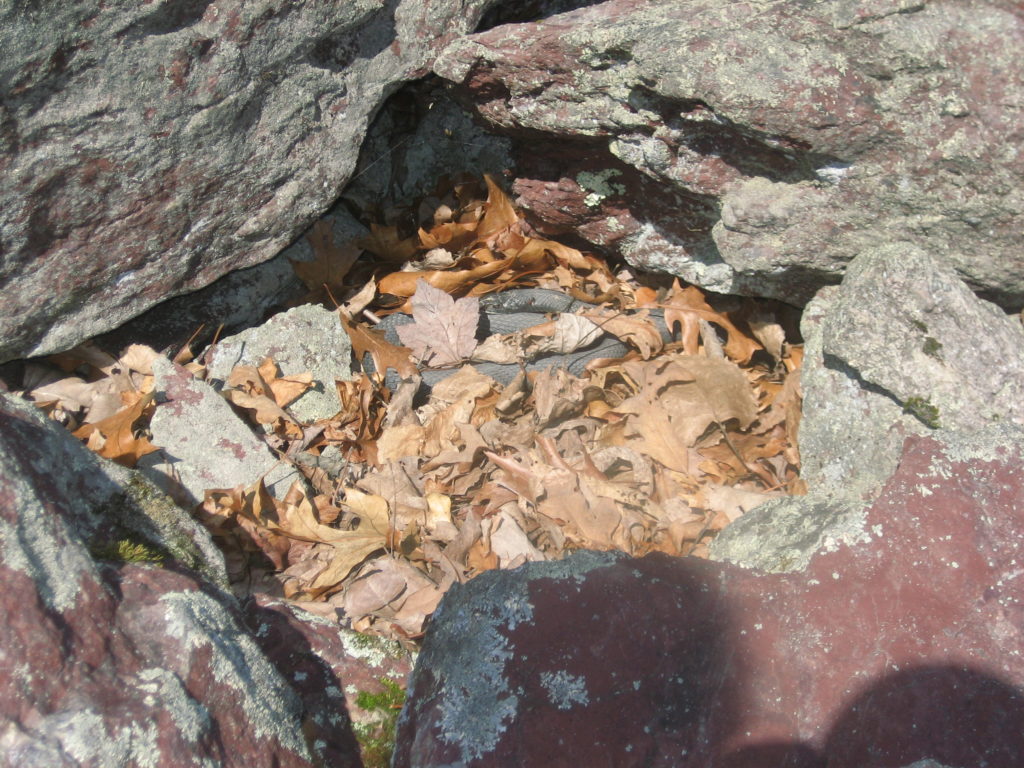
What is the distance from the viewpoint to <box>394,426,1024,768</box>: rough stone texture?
167 cm

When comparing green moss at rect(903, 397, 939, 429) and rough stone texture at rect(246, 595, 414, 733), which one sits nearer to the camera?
rough stone texture at rect(246, 595, 414, 733)

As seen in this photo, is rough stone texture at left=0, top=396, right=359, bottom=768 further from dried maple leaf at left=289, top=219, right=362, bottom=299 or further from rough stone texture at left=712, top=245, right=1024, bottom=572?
dried maple leaf at left=289, top=219, right=362, bottom=299

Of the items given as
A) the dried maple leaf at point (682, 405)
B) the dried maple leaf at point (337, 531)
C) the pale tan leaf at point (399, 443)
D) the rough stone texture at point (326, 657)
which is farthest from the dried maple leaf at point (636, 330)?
the rough stone texture at point (326, 657)

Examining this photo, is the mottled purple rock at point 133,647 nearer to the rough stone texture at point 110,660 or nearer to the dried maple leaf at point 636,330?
the rough stone texture at point 110,660

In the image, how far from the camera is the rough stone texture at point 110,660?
144 cm

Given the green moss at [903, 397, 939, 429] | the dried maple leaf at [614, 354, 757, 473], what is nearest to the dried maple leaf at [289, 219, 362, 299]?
the dried maple leaf at [614, 354, 757, 473]

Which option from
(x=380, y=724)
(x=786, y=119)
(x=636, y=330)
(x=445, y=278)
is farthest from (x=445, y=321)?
(x=380, y=724)

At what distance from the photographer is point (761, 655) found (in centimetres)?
178

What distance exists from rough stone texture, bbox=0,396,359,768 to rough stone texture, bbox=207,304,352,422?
1.05 meters

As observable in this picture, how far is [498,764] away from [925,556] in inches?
40.1

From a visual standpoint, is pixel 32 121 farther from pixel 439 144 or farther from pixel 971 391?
pixel 971 391

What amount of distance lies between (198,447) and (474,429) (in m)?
0.90

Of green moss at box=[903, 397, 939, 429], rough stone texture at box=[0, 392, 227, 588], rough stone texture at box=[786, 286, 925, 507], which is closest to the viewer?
rough stone texture at box=[0, 392, 227, 588]

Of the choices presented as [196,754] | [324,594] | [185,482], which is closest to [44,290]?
[185,482]
